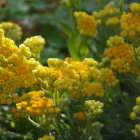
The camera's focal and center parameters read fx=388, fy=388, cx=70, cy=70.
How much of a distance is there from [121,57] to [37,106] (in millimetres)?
747

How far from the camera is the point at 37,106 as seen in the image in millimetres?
1715

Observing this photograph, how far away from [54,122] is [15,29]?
970mm

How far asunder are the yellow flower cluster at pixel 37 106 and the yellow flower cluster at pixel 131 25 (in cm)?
53

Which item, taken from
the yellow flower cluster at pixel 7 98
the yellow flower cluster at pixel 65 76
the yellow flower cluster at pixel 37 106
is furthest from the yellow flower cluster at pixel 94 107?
the yellow flower cluster at pixel 7 98

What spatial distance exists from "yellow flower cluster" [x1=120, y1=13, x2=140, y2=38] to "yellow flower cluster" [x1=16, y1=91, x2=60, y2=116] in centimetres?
53

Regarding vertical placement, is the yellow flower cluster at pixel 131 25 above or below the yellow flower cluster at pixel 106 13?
below

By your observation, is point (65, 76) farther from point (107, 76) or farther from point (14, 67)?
point (107, 76)

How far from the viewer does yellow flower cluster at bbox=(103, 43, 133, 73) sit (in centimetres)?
223

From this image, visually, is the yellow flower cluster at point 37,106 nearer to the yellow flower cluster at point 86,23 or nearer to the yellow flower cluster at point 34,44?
the yellow flower cluster at point 34,44

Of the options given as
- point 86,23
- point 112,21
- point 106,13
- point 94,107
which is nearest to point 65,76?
point 94,107

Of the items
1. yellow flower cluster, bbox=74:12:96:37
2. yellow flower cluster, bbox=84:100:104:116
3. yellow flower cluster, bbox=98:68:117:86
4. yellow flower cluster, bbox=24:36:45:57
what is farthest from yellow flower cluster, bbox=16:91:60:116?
yellow flower cluster, bbox=74:12:96:37

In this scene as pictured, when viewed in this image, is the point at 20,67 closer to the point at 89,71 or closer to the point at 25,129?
the point at 89,71

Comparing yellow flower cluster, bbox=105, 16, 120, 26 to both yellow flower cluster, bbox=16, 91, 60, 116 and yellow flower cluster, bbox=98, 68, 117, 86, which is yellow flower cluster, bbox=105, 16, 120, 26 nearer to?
yellow flower cluster, bbox=98, 68, 117, 86

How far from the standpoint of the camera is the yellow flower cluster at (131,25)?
1913 millimetres
